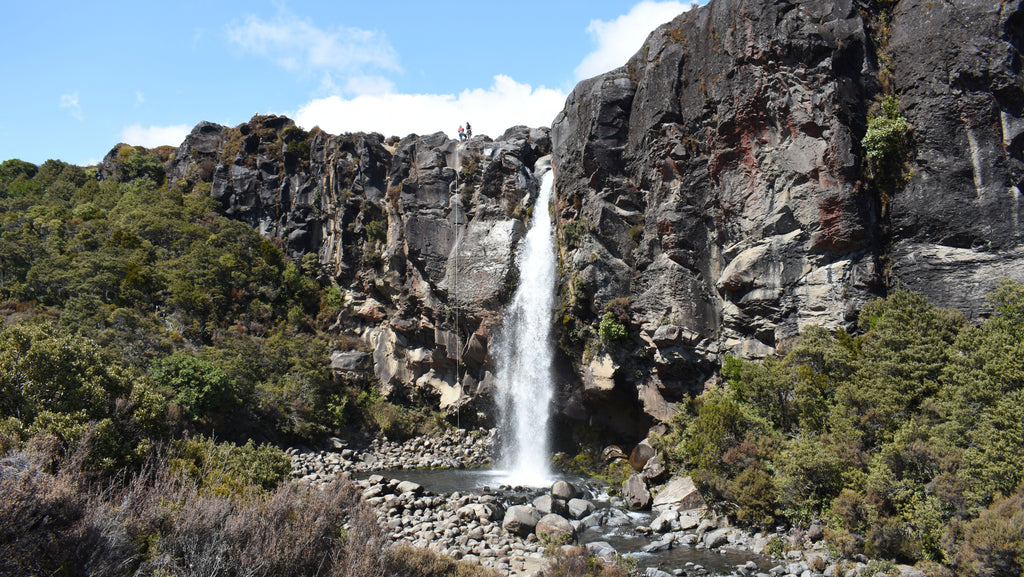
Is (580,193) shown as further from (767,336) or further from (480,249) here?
(767,336)

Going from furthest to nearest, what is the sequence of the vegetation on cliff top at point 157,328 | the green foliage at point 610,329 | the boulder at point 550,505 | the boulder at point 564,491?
the green foliage at point 610,329 → the boulder at point 564,491 → the boulder at point 550,505 → the vegetation on cliff top at point 157,328

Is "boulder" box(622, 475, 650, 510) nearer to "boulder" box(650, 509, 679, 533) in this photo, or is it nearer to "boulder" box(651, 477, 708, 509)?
"boulder" box(651, 477, 708, 509)

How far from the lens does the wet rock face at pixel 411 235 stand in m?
40.1

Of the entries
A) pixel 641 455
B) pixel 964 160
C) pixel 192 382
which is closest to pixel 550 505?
pixel 641 455

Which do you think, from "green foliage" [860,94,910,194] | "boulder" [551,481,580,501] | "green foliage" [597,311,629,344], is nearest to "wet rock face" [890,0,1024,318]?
"green foliage" [860,94,910,194]

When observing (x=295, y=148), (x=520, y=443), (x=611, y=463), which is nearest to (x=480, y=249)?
(x=520, y=443)

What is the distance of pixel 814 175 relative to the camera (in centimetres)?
2456

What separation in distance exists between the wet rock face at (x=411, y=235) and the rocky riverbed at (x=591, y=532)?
13986 millimetres

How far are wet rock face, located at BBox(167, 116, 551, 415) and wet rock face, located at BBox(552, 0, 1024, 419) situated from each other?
685 centimetres

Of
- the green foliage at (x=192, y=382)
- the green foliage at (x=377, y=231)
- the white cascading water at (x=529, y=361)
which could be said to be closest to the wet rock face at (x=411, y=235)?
the green foliage at (x=377, y=231)

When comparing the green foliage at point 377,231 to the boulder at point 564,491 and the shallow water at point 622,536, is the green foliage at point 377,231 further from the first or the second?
the boulder at point 564,491

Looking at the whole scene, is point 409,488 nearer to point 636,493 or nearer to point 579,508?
point 579,508

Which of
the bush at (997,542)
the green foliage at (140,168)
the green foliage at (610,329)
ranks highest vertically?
the green foliage at (140,168)

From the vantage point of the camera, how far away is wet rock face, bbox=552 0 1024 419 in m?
21.6
